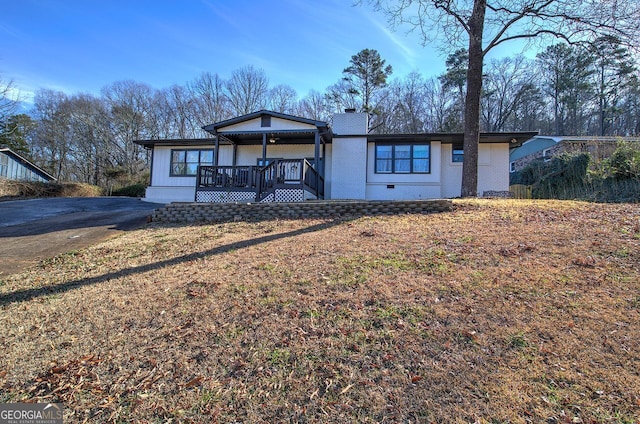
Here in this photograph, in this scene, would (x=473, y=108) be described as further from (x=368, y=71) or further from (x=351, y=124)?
(x=368, y=71)

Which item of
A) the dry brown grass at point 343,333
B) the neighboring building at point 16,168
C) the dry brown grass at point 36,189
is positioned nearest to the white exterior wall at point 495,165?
the dry brown grass at point 343,333

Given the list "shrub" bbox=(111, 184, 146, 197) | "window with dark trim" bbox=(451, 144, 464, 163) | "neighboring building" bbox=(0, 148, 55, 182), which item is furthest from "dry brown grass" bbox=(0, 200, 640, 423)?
"neighboring building" bbox=(0, 148, 55, 182)

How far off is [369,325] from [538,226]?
5.10 m

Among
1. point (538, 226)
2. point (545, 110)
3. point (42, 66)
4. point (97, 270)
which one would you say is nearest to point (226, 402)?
point (97, 270)

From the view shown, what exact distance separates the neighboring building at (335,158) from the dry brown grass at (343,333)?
769 cm

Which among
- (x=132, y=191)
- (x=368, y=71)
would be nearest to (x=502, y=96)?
(x=368, y=71)

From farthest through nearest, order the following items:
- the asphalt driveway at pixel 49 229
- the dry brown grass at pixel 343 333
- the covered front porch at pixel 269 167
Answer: the covered front porch at pixel 269 167
the asphalt driveway at pixel 49 229
the dry brown grass at pixel 343 333

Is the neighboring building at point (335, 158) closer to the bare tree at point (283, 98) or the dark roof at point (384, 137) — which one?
the dark roof at point (384, 137)

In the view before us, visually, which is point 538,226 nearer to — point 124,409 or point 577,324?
point 577,324

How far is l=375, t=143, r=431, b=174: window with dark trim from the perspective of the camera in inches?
567

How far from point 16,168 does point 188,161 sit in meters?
17.8

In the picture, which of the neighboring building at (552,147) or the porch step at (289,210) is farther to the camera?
the neighboring building at (552,147)

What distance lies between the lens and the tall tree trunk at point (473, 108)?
35.9 feet

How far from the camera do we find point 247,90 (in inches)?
1374
